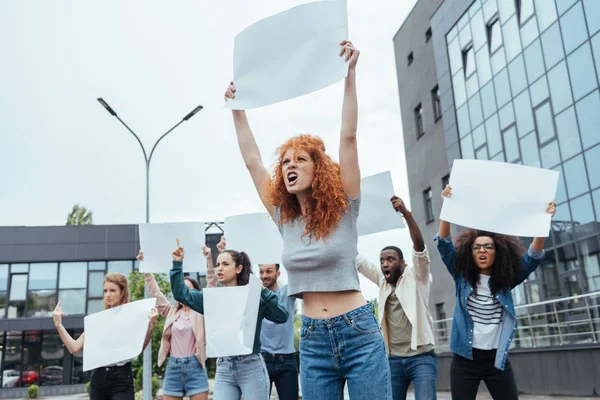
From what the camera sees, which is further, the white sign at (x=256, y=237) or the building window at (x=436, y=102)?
the building window at (x=436, y=102)

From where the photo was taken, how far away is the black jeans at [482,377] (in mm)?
4430

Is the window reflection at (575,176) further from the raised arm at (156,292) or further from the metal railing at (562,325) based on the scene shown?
the raised arm at (156,292)

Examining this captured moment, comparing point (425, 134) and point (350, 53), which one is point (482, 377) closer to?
point (350, 53)

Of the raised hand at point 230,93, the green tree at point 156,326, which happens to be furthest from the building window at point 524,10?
the raised hand at point 230,93

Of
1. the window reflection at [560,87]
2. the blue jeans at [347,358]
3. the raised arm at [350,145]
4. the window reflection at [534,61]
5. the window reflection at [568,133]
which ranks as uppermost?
the window reflection at [534,61]

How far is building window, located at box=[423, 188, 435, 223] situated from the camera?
84.7 feet

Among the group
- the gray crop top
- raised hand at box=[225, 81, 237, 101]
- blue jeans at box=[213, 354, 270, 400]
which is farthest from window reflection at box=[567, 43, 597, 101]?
the gray crop top

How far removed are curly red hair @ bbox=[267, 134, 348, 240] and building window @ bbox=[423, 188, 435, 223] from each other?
23127 mm

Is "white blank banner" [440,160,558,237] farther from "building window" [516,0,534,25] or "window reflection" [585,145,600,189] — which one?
"building window" [516,0,534,25]

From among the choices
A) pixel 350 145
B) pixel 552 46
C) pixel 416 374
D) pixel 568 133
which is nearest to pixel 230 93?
pixel 350 145

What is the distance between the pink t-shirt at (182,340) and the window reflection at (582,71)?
12.9m

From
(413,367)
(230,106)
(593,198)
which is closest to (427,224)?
(593,198)

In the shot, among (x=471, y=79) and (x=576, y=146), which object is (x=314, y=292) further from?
(x=471, y=79)

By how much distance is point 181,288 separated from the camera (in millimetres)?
5277
